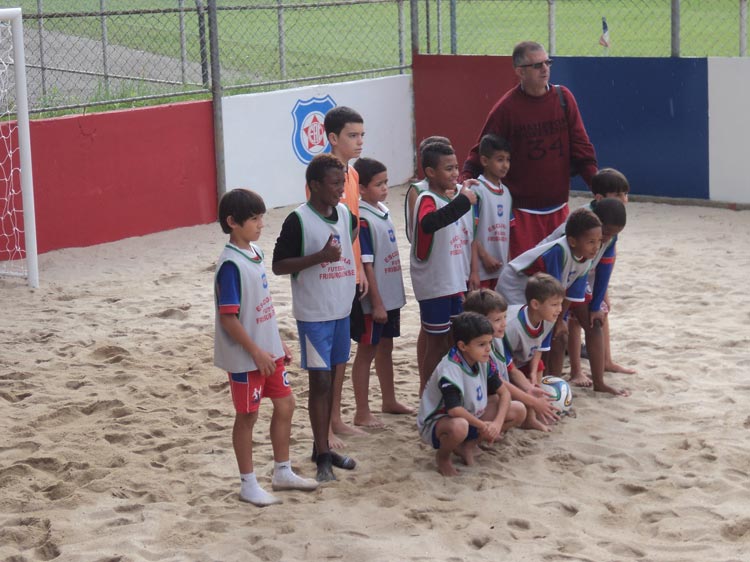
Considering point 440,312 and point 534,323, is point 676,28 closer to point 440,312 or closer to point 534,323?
point 534,323

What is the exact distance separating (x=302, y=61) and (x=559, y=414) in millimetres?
10212

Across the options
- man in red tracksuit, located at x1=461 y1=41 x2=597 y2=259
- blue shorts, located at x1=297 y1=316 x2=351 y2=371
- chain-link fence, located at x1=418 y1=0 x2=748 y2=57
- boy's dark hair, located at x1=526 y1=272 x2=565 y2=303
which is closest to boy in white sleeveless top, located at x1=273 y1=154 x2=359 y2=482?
blue shorts, located at x1=297 y1=316 x2=351 y2=371

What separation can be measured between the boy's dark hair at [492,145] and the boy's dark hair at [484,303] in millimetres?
1079

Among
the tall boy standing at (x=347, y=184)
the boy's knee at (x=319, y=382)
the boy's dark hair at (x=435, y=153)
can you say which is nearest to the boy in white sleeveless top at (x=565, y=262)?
→ the boy's dark hair at (x=435, y=153)

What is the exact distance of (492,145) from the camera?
6016 millimetres

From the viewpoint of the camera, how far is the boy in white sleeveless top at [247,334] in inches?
181

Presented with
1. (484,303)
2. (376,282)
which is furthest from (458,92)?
(484,303)

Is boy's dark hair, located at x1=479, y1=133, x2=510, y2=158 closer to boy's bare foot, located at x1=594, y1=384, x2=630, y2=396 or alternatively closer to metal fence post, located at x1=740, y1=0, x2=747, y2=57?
boy's bare foot, located at x1=594, y1=384, x2=630, y2=396

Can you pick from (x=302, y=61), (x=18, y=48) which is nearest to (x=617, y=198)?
(x=18, y=48)

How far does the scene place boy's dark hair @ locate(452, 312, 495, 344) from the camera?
196 inches

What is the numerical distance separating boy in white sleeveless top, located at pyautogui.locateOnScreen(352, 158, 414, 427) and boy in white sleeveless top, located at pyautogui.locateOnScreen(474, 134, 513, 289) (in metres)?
0.66

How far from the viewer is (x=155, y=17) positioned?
18.4m

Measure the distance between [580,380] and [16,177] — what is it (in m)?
5.59

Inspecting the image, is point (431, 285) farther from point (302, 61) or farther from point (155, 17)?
point (155, 17)
